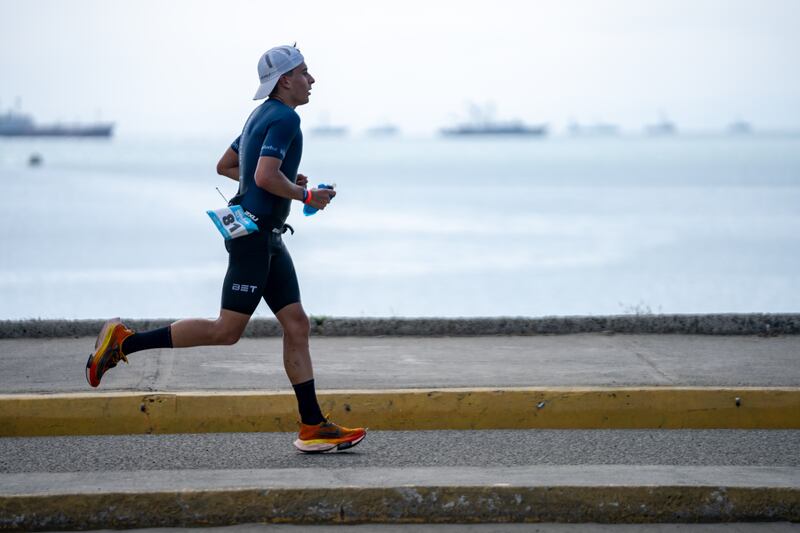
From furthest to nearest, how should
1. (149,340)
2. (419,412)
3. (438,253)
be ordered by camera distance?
(438,253) < (419,412) < (149,340)

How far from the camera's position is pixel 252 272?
5.79m

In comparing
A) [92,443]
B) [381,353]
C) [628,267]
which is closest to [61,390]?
[92,443]

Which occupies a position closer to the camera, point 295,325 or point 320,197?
point 320,197

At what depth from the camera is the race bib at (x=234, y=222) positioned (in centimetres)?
575

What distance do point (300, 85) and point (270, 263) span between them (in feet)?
2.71

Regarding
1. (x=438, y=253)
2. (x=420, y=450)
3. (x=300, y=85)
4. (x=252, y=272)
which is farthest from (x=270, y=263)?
(x=438, y=253)

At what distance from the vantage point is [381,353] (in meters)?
8.07

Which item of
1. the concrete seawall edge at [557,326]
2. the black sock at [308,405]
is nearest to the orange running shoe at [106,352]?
the black sock at [308,405]

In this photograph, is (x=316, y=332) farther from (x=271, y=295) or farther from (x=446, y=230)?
(x=446, y=230)

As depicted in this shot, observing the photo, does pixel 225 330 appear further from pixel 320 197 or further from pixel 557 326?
pixel 557 326

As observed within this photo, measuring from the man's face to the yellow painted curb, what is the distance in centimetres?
154

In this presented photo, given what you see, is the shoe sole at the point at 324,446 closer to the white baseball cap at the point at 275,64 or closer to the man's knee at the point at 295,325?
the man's knee at the point at 295,325

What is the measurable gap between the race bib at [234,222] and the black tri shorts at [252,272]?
5cm

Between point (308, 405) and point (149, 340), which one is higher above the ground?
point (149, 340)
